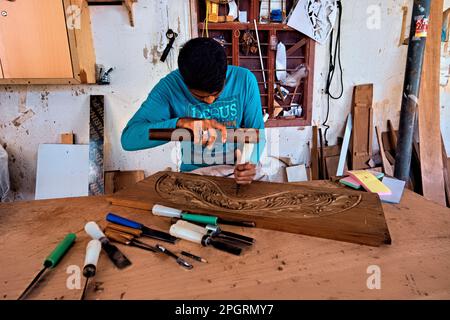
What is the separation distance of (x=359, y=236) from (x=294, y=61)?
91.1 inches

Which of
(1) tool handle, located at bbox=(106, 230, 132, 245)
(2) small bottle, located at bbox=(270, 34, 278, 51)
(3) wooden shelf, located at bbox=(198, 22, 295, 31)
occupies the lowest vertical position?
(1) tool handle, located at bbox=(106, 230, 132, 245)

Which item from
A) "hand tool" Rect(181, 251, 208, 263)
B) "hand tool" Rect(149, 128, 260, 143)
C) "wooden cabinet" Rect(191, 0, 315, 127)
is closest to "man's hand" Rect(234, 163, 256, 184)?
"hand tool" Rect(149, 128, 260, 143)

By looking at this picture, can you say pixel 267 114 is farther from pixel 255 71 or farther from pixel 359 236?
pixel 359 236

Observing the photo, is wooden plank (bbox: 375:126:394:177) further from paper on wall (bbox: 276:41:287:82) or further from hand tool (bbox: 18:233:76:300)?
hand tool (bbox: 18:233:76:300)

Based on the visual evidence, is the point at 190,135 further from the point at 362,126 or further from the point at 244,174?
the point at 362,126

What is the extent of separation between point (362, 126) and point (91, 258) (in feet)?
9.71

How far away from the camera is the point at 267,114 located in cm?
292

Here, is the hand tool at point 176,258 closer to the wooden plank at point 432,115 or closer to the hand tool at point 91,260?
the hand tool at point 91,260

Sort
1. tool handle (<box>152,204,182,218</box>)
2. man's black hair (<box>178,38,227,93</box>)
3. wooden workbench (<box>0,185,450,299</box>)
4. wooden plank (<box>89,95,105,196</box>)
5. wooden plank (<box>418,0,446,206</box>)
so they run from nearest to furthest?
wooden workbench (<box>0,185,450,299</box>)
tool handle (<box>152,204,182,218</box>)
man's black hair (<box>178,38,227,93</box>)
wooden plank (<box>418,0,446,206</box>)
wooden plank (<box>89,95,105,196</box>)

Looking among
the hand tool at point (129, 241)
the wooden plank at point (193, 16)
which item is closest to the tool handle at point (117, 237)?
the hand tool at point (129, 241)

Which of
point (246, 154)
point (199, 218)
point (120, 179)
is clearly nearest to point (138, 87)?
point (120, 179)

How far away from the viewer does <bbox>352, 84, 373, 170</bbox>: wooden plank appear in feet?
9.87

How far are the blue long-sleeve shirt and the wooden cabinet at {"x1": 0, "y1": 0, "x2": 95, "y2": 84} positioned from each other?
113cm

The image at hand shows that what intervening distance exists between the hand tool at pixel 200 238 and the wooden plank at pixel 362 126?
252cm
